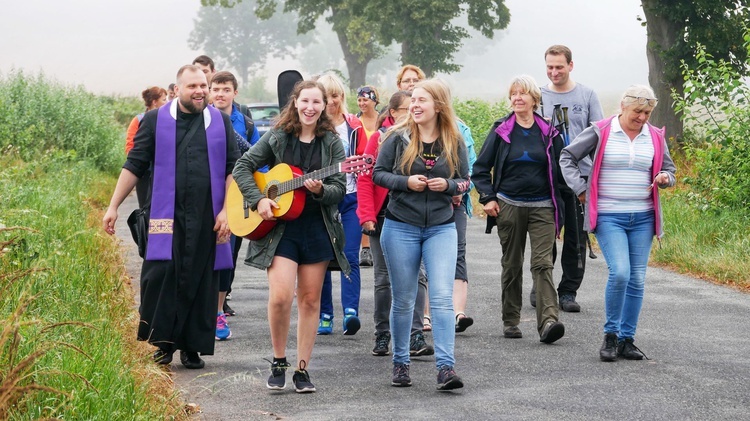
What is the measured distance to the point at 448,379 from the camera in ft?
23.4

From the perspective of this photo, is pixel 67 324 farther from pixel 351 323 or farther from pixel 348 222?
pixel 348 222

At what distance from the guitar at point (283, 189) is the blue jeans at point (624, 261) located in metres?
2.10

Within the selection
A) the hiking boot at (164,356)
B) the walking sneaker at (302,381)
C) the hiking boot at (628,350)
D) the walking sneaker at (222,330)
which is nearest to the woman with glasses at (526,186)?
the hiking boot at (628,350)

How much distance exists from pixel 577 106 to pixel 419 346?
296cm

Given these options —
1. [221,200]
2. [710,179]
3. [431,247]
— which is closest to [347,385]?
[431,247]

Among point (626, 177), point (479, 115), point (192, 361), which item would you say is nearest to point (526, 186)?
point (626, 177)

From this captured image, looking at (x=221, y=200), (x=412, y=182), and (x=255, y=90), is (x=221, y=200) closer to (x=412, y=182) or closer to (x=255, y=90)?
(x=412, y=182)

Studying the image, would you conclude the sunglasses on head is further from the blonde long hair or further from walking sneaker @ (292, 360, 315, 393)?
walking sneaker @ (292, 360, 315, 393)

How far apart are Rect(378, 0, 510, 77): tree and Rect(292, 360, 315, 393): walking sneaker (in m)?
39.2

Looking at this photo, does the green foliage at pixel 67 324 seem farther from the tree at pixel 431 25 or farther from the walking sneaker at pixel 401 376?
the tree at pixel 431 25

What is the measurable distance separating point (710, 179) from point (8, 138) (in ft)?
42.7

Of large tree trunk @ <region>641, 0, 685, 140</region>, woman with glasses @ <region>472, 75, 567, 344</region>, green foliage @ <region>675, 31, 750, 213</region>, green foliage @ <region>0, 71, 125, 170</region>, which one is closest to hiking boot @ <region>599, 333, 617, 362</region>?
woman with glasses @ <region>472, 75, 567, 344</region>

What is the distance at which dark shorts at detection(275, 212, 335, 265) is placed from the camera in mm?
7223

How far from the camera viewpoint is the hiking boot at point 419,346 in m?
8.51
